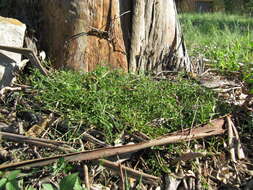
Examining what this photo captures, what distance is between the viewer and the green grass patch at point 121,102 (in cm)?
239

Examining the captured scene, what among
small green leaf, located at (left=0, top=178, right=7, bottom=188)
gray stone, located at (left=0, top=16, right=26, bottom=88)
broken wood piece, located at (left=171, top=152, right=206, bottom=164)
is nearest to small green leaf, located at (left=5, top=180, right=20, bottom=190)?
small green leaf, located at (left=0, top=178, right=7, bottom=188)

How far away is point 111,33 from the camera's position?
3094mm

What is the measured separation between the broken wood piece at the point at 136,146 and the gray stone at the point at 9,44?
38.8 inches

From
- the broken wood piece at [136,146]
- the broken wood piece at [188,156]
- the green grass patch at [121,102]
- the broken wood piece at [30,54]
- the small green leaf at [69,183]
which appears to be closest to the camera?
the small green leaf at [69,183]

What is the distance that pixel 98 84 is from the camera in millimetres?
2781

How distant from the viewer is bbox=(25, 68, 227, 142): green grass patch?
2393 millimetres

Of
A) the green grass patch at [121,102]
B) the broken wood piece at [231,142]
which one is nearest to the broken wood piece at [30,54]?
the green grass patch at [121,102]

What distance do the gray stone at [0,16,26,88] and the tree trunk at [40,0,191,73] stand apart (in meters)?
0.32

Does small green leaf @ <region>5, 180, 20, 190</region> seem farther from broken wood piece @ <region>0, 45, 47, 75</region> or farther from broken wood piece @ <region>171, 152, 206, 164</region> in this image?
broken wood piece @ <region>0, 45, 47, 75</region>

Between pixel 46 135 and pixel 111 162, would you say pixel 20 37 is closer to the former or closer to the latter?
pixel 46 135

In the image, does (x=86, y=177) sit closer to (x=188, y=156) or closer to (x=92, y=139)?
(x=92, y=139)

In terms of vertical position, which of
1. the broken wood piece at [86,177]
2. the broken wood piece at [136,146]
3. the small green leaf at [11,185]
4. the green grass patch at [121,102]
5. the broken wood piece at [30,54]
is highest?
the broken wood piece at [30,54]

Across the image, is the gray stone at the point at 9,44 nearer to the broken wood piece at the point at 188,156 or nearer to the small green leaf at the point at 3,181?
the small green leaf at the point at 3,181

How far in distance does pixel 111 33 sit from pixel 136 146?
128 centimetres
